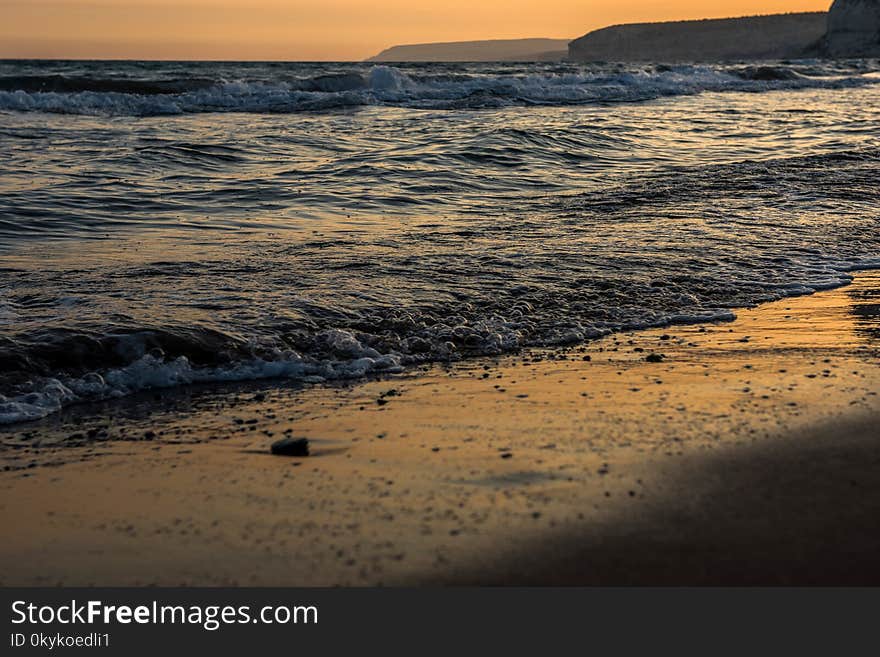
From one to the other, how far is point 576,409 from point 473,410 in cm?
41

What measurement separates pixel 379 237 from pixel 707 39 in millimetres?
158135

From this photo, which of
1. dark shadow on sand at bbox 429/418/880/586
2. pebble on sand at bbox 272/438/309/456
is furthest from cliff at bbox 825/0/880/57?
pebble on sand at bbox 272/438/309/456

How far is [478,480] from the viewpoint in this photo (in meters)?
3.05

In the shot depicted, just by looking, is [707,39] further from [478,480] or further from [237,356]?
[478,480]

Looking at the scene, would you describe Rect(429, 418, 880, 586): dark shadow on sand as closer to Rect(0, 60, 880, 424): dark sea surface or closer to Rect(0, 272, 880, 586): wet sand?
Rect(0, 272, 880, 586): wet sand

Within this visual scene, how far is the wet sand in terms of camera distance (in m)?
2.52

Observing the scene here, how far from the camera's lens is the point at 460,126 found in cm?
1664

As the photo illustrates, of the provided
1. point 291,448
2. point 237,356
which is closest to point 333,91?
point 237,356

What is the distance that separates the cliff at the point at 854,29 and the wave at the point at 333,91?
60890 mm

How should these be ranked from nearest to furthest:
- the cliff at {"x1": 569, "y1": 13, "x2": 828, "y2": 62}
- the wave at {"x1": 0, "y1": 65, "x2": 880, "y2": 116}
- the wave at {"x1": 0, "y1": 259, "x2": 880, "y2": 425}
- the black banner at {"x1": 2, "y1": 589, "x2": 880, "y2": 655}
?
the black banner at {"x1": 2, "y1": 589, "x2": 880, "y2": 655} → the wave at {"x1": 0, "y1": 259, "x2": 880, "y2": 425} → the wave at {"x1": 0, "y1": 65, "x2": 880, "y2": 116} → the cliff at {"x1": 569, "y1": 13, "x2": 828, "y2": 62}

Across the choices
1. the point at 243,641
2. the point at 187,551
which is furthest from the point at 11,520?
the point at 243,641

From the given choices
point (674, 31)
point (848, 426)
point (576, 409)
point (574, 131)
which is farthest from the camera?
point (674, 31)

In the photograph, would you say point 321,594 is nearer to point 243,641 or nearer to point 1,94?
point 243,641

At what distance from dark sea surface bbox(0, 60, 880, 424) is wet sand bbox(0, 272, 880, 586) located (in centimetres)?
57
